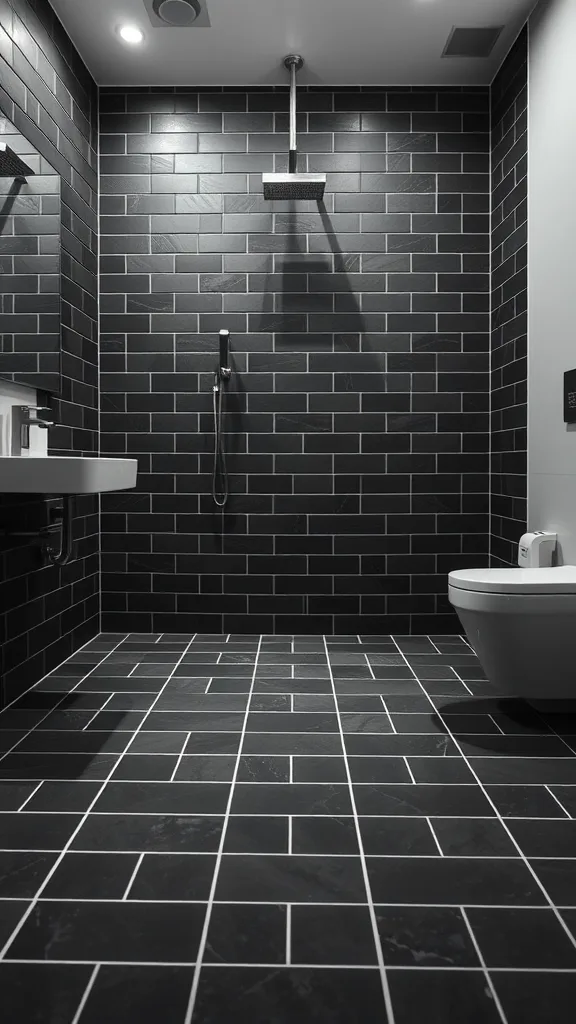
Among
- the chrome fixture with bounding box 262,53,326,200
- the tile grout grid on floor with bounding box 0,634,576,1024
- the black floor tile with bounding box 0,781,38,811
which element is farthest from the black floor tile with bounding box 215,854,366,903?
the chrome fixture with bounding box 262,53,326,200

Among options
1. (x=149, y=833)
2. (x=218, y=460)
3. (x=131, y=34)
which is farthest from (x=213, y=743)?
(x=131, y=34)

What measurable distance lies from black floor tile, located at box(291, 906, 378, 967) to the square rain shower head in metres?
3.16

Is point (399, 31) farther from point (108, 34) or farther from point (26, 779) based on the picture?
point (26, 779)

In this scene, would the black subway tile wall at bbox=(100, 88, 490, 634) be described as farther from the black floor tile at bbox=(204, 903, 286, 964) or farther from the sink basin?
the black floor tile at bbox=(204, 903, 286, 964)

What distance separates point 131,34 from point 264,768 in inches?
134

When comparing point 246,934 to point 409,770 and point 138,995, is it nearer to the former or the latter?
point 138,995

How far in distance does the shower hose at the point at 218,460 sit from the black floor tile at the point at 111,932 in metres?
2.63

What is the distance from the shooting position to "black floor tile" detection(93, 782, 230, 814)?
198 cm

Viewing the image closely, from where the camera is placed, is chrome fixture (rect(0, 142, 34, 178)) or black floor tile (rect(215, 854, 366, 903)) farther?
chrome fixture (rect(0, 142, 34, 178))

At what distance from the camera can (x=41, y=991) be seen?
4.19ft

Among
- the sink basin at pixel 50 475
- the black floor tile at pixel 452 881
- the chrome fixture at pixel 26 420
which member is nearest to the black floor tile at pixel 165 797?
the black floor tile at pixel 452 881

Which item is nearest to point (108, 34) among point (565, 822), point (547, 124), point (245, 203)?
point (245, 203)

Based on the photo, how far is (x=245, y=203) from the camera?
3949 millimetres

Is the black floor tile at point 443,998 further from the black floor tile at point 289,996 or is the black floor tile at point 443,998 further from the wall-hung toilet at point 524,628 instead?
the wall-hung toilet at point 524,628
